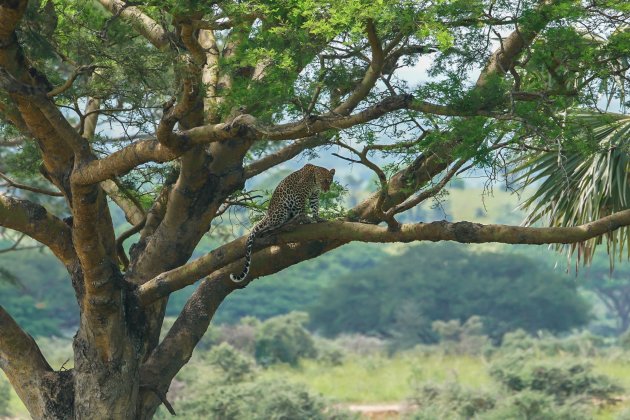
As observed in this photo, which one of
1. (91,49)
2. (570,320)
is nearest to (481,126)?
(91,49)

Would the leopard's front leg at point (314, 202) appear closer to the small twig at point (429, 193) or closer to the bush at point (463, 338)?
the small twig at point (429, 193)

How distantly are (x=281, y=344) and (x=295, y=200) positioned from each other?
74.7ft

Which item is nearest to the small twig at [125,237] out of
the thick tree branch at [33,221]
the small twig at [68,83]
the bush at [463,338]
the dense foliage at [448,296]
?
the thick tree branch at [33,221]

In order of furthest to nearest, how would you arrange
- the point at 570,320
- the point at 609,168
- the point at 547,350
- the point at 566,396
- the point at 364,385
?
the point at 570,320, the point at 547,350, the point at 364,385, the point at 566,396, the point at 609,168

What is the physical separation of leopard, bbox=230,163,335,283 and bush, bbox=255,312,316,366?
22.0m

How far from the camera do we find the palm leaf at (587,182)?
9.94m

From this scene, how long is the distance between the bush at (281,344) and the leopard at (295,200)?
865 inches

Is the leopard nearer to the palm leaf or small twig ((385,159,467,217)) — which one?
small twig ((385,159,467,217))

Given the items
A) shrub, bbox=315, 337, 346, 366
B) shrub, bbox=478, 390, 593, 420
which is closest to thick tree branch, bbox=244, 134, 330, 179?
shrub, bbox=478, 390, 593, 420

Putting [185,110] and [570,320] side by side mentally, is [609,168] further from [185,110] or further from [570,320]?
[570,320]

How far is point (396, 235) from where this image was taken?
8.15m

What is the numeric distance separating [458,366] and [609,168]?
21.4 m

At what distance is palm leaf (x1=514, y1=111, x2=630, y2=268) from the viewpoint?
391 inches

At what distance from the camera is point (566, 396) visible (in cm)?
2186
